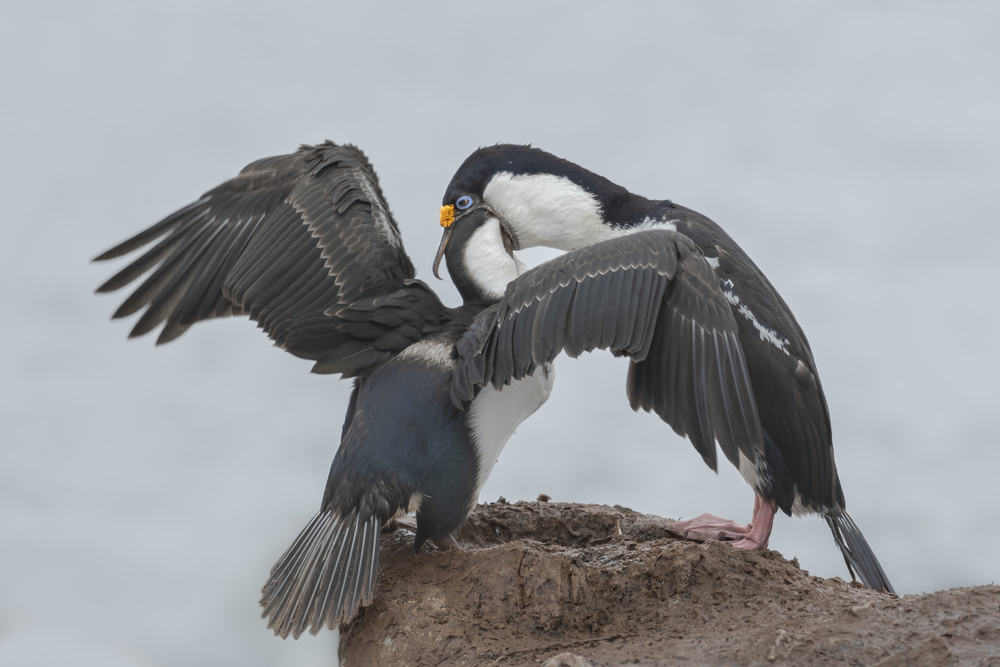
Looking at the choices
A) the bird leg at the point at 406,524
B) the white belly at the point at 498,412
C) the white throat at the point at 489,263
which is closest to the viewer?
the white belly at the point at 498,412

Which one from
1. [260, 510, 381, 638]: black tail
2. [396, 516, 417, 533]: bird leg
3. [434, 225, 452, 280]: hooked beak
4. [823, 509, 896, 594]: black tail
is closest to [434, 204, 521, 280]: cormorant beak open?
[434, 225, 452, 280]: hooked beak

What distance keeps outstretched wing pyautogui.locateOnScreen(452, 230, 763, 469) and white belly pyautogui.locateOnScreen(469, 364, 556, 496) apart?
10.9 inches

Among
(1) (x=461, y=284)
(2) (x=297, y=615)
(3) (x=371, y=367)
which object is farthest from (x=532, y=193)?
(2) (x=297, y=615)

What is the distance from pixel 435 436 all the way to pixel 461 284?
31.6 inches

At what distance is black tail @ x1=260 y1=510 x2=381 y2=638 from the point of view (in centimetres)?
381

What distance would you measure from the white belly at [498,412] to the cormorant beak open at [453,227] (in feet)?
2.56

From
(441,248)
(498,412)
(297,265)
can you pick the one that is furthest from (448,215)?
(498,412)

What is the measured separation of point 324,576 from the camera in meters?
3.90

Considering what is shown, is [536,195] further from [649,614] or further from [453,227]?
[649,614]

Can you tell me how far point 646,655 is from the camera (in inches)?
143

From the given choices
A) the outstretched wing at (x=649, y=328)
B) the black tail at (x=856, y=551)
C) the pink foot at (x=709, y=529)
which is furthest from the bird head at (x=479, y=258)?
the black tail at (x=856, y=551)

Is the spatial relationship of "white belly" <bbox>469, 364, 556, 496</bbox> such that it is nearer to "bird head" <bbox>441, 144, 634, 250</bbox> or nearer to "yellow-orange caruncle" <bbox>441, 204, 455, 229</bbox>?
"bird head" <bbox>441, 144, 634, 250</bbox>

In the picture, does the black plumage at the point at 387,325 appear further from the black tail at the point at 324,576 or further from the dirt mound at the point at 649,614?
the dirt mound at the point at 649,614

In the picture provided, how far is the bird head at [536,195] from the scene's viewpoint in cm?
495
